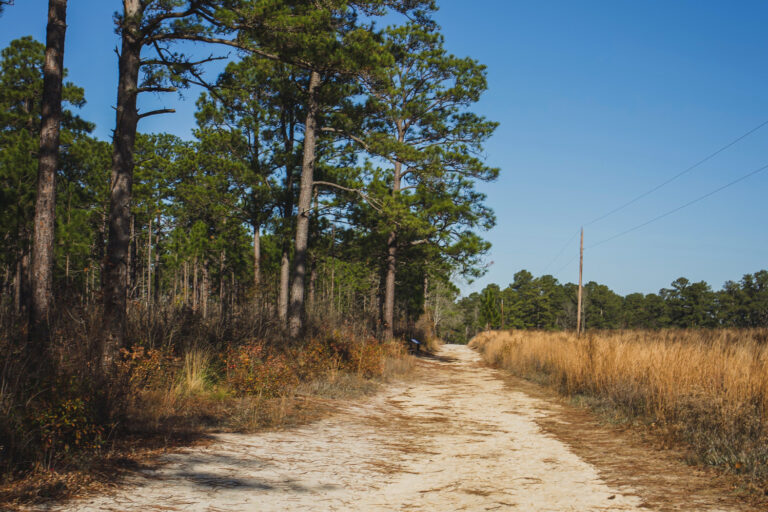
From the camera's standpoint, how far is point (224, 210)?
63.6 feet

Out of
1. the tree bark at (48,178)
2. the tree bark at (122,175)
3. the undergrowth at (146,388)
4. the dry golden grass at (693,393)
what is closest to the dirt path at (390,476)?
the undergrowth at (146,388)

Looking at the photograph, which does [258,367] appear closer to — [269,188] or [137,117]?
[137,117]

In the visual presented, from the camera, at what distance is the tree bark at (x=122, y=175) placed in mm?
6230

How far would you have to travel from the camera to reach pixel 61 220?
23.3 m

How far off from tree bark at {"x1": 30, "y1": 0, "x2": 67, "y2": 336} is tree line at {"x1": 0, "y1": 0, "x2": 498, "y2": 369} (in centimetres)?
2

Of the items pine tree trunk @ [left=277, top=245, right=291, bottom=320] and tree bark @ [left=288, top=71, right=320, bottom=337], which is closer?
tree bark @ [left=288, top=71, right=320, bottom=337]

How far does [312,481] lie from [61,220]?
24.1 m

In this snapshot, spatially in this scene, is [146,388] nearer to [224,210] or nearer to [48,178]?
[48,178]

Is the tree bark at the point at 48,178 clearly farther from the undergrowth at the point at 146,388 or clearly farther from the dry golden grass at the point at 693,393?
the dry golden grass at the point at 693,393

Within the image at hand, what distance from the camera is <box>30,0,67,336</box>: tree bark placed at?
5.68 metres

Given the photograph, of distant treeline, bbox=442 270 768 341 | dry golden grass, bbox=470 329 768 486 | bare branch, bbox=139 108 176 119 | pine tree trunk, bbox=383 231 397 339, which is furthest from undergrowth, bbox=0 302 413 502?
distant treeline, bbox=442 270 768 341

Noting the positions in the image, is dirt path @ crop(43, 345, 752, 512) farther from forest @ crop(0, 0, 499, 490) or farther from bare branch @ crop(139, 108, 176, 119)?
bare branch @ crop(139, 108, 176, 119)

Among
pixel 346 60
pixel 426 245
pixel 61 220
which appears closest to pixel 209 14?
pixel 346 60

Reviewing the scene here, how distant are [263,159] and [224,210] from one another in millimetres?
2494
